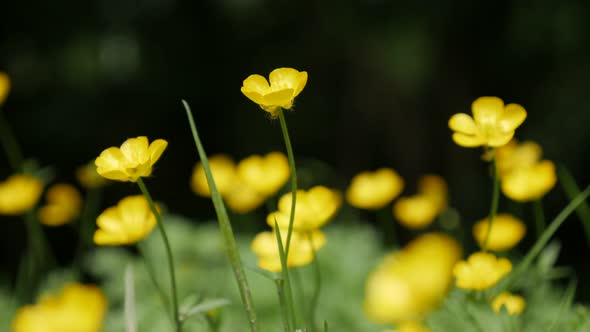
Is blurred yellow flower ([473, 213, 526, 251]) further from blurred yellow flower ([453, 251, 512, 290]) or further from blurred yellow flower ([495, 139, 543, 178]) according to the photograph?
blurred yellow flower ([453, 251, 512, 290])

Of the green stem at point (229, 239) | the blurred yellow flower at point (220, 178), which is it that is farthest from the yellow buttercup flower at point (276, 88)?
the blurred yellow flower at point (220, 178)

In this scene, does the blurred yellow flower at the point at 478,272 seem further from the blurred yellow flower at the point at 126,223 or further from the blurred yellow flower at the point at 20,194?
the blurred yellow flower at the point at 20,194

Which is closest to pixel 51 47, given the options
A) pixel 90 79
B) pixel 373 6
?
pixel 90 79

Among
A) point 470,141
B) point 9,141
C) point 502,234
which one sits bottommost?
point 9,141

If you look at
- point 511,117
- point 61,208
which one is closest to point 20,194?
point 61,208

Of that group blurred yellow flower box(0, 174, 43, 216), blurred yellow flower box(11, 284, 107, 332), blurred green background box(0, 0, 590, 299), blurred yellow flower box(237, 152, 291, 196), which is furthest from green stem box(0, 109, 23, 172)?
blurred yellow flower box(11, 284, 107, 332)

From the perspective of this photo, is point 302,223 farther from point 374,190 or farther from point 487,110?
point 374,190

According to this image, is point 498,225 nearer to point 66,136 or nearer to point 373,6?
point 373,6
